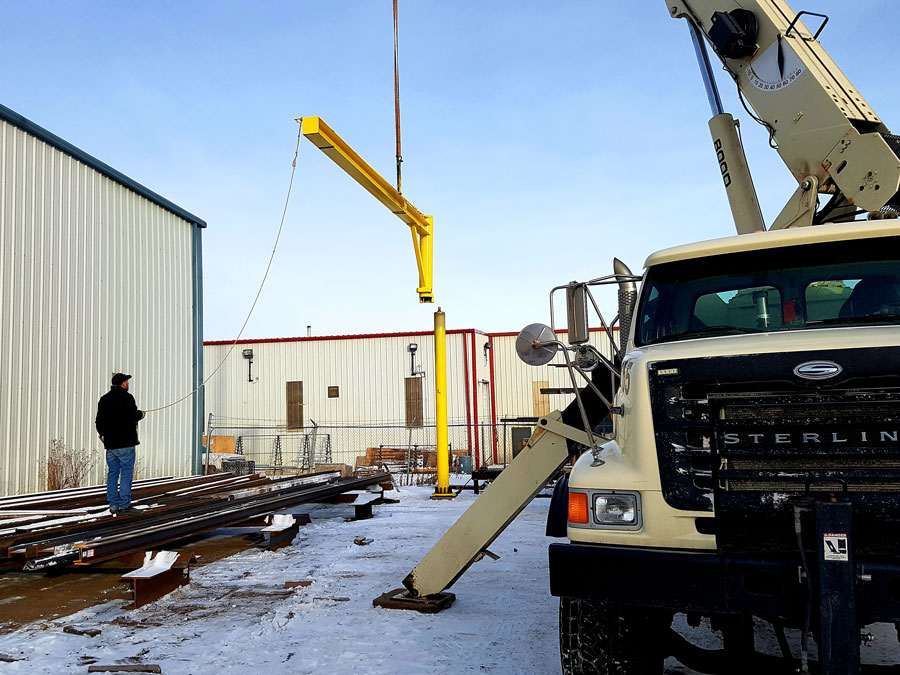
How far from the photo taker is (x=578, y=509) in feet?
12.4

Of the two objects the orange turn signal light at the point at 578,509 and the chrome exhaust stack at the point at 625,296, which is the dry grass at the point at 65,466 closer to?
the chrome exhaust stack at the point at 625,296

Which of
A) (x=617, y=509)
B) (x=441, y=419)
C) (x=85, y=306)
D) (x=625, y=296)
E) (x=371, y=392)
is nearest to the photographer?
(x=617, y=509)

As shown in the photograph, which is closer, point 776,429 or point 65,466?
point 776,429

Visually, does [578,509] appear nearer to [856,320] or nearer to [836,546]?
[836,546]

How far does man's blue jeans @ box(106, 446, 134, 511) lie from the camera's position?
9.03 metres

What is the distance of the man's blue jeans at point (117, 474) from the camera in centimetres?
903

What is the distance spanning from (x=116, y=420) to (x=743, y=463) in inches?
308

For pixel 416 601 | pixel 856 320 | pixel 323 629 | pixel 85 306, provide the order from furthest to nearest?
pixel 85 306 < pixel 416 601 < pixel 323 629 < pixel 856 320

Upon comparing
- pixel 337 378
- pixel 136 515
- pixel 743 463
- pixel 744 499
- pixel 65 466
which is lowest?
pixel 136 515

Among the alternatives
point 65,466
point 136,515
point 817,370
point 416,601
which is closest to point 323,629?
point 416,601

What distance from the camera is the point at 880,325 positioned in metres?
3.95

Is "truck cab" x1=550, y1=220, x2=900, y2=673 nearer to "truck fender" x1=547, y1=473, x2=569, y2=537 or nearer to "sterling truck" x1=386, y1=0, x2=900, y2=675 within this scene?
"sterling truck" x1=386, y1=0, x2=900, y2=675

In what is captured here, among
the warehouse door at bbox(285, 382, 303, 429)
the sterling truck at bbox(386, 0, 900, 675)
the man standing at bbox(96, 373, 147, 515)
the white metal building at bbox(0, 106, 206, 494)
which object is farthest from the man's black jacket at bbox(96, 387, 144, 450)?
the warehouse door at bbox(285, 382, 303, 429)

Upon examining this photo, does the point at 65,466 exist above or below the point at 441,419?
below
